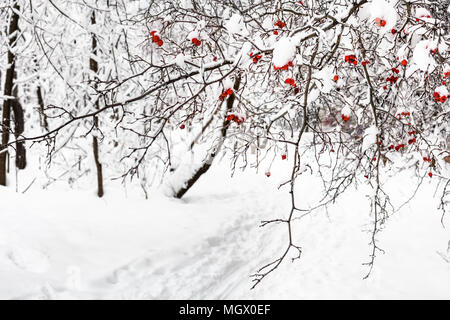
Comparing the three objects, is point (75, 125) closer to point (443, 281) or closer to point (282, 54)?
point (282, 54)

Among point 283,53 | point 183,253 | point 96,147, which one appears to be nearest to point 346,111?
point 283,53

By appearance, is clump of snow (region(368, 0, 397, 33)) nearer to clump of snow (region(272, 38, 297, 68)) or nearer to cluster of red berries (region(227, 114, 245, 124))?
clump of snow (region(272, 38, 297, 68))

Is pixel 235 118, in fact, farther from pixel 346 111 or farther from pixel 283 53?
pixel 283 53

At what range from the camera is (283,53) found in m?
1.81

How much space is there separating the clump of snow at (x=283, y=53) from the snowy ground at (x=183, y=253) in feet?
10.8

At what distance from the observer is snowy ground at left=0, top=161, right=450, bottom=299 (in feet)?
13.5

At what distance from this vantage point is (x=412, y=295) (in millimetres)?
4391

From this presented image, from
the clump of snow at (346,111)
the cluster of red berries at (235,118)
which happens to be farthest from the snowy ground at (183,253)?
the clump of snow at (346,111)

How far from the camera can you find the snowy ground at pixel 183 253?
4102 millimetres

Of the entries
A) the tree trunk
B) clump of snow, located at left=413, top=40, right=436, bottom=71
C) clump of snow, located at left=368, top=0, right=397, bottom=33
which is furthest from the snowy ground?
clump of snow, located at left=368, top=0, right=397, bottom=33

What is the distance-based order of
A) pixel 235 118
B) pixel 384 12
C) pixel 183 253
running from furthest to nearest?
pixel 183 253
pixel 235 118
pixel 384 12

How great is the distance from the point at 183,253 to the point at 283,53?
3991mm
